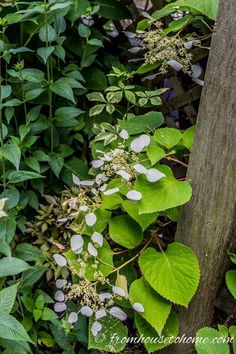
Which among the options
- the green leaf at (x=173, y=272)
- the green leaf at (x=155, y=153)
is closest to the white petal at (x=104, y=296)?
the green leaf at (x=173, y=272)

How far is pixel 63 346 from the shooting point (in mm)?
1251

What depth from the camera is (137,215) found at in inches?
39.4

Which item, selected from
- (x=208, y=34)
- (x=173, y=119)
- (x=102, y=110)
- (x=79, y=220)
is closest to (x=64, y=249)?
(x=79, y=220)

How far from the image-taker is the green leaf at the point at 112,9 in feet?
4.48

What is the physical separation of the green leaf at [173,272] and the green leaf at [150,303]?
6 cm

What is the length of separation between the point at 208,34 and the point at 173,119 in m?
0.34

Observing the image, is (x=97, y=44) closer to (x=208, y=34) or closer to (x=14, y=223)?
(x=208, y=34)

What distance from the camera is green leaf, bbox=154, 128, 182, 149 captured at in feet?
3.46

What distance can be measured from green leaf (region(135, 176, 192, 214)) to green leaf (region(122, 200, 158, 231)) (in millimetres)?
42

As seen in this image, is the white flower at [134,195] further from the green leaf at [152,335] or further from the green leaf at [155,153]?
the green leaf at [152,335]

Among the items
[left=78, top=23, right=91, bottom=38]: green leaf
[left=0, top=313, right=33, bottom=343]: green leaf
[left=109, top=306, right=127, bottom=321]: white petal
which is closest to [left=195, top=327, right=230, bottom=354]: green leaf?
[left=109, top=306, right=127, bottom=321]: white petal

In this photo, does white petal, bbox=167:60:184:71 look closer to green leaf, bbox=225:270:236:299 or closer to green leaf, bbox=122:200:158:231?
green leaf, bbox=122:200:158:231

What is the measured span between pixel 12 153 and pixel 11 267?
30cm

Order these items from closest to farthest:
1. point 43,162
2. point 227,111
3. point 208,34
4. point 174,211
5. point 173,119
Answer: point 227,111 < point 174,211 < point 208,34 < point 43,162 < point 173,119
